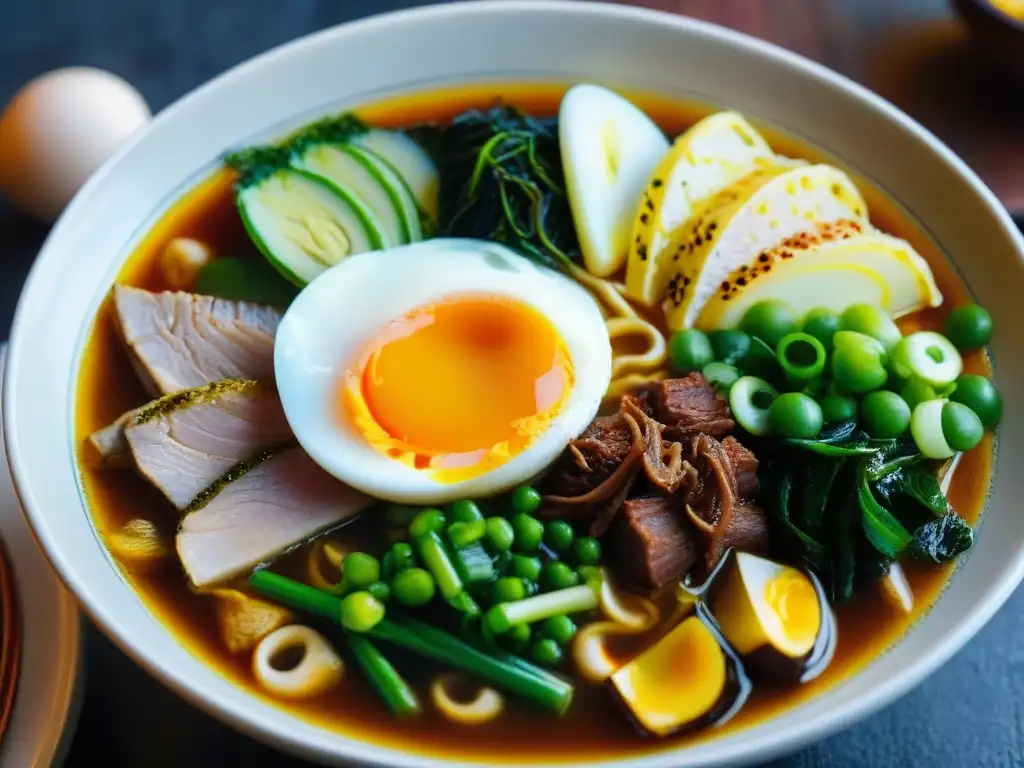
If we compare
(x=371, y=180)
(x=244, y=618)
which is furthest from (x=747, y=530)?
(x=371, y=180)

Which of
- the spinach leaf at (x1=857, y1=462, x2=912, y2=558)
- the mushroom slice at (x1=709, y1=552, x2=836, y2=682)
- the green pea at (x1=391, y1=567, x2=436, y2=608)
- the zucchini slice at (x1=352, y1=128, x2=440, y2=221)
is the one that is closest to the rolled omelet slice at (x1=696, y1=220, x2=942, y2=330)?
the spinach leaf at (x1=857, y1=462, x2=912, y2=558)

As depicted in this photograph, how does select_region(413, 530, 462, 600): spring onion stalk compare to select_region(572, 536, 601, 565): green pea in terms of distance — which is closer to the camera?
select_region(413, 530, 462, 600): spring onion stalk

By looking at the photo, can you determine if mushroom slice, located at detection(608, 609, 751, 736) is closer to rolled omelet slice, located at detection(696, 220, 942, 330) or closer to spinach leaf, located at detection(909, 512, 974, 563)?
spinach leaf, located at detection(909, 512, 974, 563)

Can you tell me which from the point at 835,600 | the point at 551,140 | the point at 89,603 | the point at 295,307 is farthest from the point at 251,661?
the point at 551,140

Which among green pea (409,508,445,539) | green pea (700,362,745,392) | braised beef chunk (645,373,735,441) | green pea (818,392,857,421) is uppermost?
green pea (818,392,857,421)

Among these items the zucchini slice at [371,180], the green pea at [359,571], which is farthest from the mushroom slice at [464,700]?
the zucchini slice at [371,180]

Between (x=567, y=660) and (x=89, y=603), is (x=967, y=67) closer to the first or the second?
(x=567, y=660)

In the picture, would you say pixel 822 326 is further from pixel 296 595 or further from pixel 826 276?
pixel 296 595
